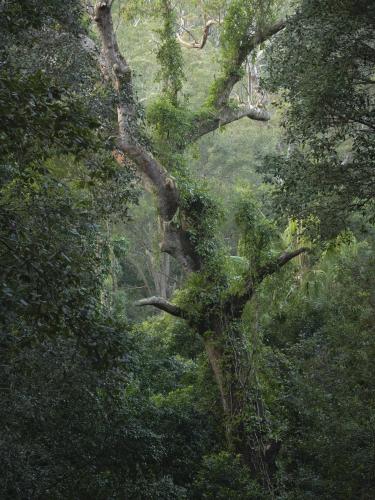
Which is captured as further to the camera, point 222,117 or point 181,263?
point 222,117

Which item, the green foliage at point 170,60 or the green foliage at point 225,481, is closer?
the green foliage at point 225,481

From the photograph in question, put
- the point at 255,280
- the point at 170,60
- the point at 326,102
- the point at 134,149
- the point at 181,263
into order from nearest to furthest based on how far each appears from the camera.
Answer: the point at 326,102 < the point at 134,149 < the point at 255,280 < the point at 181,263 < the point at 170,60

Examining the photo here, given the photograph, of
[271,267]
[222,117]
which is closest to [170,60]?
[222,117]

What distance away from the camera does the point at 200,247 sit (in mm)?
11984

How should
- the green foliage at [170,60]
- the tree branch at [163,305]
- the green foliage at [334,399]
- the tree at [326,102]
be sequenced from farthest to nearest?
the green foliage at [170,60]
the tree branch at [163,305]
the green foliage at [334,399]
the tree at [326,102]

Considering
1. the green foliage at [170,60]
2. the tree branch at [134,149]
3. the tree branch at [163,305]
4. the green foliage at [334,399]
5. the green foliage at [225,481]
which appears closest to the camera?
the green foliage at [334,399]

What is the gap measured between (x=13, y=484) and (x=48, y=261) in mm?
2434

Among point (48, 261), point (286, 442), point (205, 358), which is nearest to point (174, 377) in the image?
point (205, 358)

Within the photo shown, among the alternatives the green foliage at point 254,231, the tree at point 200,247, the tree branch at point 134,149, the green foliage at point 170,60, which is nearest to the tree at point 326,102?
the green foliage at point 254,231

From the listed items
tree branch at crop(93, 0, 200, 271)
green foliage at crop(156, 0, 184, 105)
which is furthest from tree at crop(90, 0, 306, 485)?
green foliage at crop(156, 0, 184, 105)

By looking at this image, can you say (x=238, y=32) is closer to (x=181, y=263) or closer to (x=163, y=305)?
(x=181, y=263)

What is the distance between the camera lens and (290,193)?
Answer: 32.2 feet

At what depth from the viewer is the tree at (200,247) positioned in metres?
11.2

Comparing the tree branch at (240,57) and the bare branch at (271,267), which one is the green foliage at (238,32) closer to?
the tree branch at (240,57)
